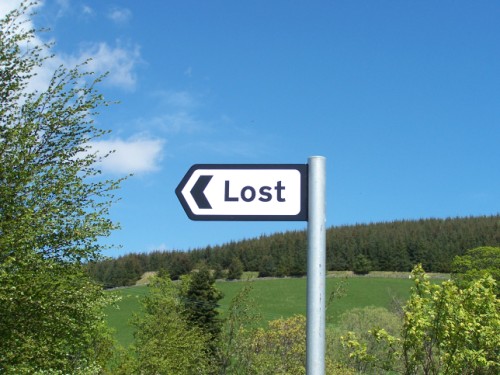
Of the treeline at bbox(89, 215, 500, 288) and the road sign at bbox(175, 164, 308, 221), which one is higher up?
the treeline at bbox(89, 215, 500, 288)

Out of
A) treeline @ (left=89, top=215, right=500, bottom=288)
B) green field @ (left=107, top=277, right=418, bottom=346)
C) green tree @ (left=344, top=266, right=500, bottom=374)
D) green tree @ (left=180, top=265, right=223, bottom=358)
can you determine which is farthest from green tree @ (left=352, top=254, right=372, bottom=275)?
green tree @ (left=344, top=266, right=500, bottom=374)

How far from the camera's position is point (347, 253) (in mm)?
166250

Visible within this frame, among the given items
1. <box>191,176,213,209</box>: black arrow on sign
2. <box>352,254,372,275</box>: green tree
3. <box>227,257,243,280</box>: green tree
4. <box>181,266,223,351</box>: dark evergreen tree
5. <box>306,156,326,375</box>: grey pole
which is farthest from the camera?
<box>352,254,372,275</box>: green tree

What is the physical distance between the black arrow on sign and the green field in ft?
290

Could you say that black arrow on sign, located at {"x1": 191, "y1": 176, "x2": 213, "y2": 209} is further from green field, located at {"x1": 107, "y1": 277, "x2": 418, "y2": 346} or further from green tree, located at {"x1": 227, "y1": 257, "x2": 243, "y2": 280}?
green tree, located at {"x1": 227, "y1": 257, "x2": 243, "y2": 280}

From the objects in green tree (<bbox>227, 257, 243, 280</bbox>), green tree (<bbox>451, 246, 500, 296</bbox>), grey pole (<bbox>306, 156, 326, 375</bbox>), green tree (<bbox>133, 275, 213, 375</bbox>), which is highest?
green tree (<bbox>227, 257, 243, 280</bbox>)

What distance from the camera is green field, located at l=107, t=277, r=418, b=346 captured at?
102 metres

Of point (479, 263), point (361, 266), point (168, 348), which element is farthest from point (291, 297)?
point (168, 348)

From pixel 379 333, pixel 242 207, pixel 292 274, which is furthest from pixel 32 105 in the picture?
pixel 292 274

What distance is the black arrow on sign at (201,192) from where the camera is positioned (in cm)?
418

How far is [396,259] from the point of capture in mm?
156750

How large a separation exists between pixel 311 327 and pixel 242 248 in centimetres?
17316

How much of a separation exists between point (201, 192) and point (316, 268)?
88 cm

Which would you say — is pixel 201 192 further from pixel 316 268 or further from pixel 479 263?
pixel 479 263
